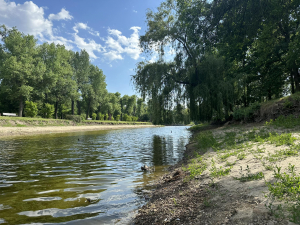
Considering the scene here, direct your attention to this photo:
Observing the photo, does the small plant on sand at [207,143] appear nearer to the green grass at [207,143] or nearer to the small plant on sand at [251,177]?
the green grass at [207,143]

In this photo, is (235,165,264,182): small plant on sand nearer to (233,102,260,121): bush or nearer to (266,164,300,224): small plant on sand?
(266,164,300,224): small plant on sand

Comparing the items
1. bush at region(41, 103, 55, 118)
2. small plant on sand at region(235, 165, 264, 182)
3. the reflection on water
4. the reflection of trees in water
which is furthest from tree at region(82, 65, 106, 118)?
small plant on sand at region(235, 165, 264, 182)

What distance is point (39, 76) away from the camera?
3825 centimetres

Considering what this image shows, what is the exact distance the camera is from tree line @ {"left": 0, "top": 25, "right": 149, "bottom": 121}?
119 feet

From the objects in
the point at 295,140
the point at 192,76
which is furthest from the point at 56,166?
the point at 192,76

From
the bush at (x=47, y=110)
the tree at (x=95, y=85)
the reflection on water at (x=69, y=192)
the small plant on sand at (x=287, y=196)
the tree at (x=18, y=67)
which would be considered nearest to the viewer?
the small plant on sand at (x=287, y=196)

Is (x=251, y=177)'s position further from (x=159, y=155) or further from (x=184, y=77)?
(x=184, y=77)

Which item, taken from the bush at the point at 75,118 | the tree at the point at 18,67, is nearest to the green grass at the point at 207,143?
the tree at the point at 18,67

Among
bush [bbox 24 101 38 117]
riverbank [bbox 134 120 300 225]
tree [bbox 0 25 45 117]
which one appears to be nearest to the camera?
riverbank [bbox 134 120 300 225]

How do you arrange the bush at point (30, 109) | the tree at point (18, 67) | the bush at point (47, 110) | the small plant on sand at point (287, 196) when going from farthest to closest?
the bush at point (47, 110) → the bush at point (30, 109) → the tree at point (18, 67) → the small plant on sand at point (287, 196)

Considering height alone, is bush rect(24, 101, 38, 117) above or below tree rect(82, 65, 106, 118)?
below

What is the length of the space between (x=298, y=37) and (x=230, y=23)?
10.8m

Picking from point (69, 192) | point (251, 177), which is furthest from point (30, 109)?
point (251, 177)

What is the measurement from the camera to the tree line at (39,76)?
119 ft
